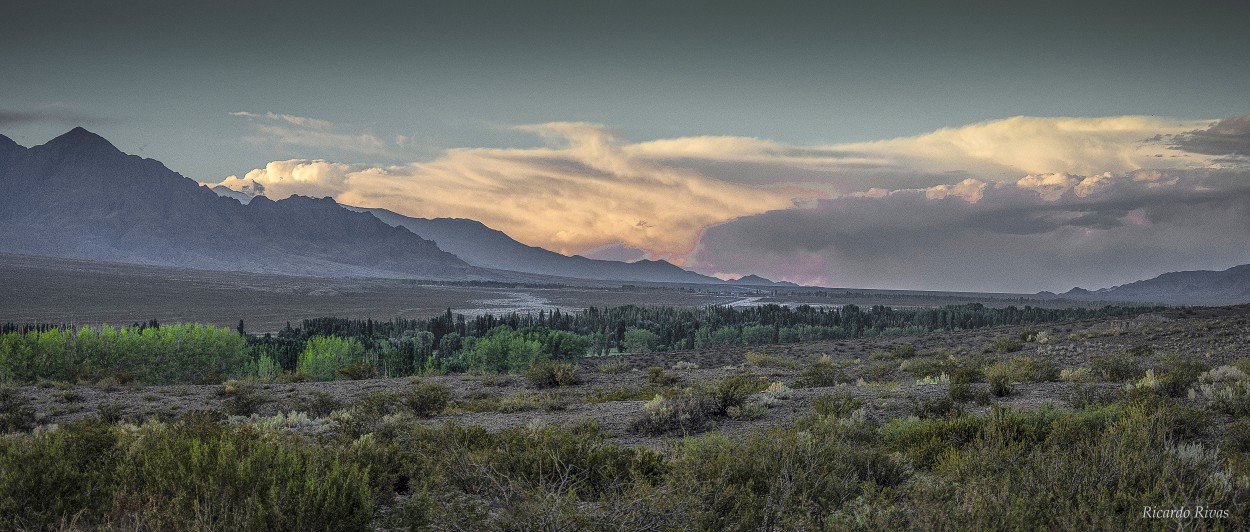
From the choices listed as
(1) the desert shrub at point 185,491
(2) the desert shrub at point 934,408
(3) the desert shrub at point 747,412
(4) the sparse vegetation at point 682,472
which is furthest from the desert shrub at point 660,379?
(1) the desert shrub at point 185,491

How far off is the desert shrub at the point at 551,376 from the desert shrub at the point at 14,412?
48.5 feet

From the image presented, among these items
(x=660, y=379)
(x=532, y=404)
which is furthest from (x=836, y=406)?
(x=660, y=379)

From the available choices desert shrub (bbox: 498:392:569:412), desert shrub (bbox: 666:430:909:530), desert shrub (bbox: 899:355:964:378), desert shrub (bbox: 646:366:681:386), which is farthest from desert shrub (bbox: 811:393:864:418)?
desert shrub (bbox: 646:366:681:386)

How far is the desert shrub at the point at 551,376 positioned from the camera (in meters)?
24.9

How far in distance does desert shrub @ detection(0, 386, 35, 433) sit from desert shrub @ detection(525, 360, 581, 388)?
582 inches

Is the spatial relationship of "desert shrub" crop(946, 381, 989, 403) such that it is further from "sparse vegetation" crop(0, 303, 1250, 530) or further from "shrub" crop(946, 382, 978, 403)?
"sparse vegetation" crop(0, 303, 1250, 530)

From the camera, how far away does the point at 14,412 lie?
17.3 m

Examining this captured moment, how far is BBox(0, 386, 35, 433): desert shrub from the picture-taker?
1534cm

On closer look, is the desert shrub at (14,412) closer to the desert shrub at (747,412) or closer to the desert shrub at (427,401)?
the desert shrub at (427,401)

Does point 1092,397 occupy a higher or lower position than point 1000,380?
higher

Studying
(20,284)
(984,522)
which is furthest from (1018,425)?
(20,284)

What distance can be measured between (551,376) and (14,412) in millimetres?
16146

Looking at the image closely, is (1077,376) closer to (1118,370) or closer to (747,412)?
(1118,370)

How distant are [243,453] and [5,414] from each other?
17.4 meters
